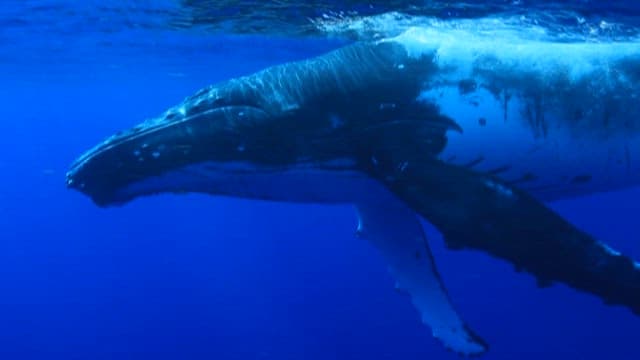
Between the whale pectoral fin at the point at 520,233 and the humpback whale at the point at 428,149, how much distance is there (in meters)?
0.01

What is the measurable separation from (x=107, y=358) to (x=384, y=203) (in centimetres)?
4268

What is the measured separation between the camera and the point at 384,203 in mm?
8469

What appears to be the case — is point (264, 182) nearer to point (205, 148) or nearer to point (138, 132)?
point (205, 148)

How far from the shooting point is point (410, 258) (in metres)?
8.46

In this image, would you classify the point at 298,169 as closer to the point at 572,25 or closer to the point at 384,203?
the point at 384,203

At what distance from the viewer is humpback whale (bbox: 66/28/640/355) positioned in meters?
6.22

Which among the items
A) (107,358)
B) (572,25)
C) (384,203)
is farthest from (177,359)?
(384,203)

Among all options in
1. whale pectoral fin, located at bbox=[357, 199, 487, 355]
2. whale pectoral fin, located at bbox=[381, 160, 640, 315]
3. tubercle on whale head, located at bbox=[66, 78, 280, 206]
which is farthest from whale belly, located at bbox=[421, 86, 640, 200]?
tubercle on whale head, located at bbox=[66, 78, 280, 206]

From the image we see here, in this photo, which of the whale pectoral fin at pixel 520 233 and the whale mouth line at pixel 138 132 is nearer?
the whale pectoral fin at pixel 520 233

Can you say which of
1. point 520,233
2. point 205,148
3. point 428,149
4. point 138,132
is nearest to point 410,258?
point 428,149

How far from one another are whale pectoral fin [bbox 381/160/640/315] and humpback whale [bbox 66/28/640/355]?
0.5 inches

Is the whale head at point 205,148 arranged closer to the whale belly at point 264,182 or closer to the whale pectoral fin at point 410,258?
the whale belly at point 264,182

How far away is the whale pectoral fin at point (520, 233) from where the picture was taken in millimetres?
5977

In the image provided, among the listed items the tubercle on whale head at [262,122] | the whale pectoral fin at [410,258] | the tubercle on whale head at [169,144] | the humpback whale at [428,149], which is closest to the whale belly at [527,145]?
the humpback whale at [428,149]
